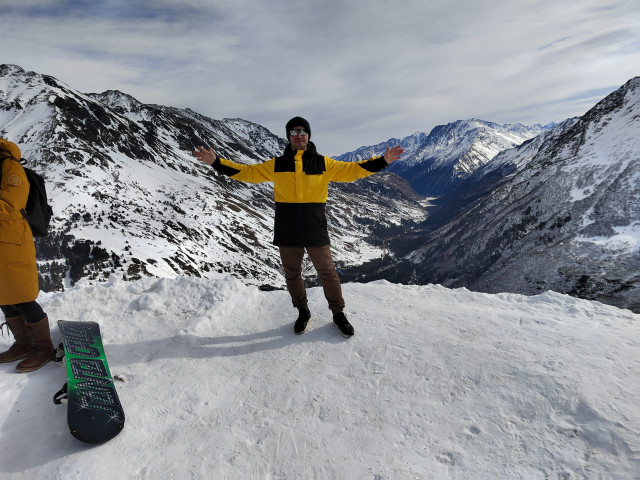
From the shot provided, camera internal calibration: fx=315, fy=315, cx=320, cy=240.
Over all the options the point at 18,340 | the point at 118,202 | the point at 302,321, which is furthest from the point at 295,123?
the point at 118,202

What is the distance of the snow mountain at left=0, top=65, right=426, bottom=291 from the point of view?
257 feet

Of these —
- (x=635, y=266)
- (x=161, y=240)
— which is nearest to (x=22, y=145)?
(x=161, y=240)

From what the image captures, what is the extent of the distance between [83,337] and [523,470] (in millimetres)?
6663

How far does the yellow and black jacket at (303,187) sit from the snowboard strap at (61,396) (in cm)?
368

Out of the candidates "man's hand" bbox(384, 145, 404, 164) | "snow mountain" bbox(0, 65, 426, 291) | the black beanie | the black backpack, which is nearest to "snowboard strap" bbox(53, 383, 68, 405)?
the black backpack

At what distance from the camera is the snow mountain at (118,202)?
78375 millimetres

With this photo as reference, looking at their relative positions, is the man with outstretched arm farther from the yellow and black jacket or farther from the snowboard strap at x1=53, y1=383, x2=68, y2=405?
the snowboard strap at x1=53, y1=383, x2=68, y2=405

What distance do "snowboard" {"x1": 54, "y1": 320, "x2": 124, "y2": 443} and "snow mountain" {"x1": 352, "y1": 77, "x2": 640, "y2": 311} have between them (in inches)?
2803

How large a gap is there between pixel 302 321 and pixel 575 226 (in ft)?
289

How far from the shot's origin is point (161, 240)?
97438mm

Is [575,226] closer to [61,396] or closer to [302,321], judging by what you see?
[302,321]

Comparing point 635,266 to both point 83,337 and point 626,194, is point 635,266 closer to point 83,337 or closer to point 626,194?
point 626,194

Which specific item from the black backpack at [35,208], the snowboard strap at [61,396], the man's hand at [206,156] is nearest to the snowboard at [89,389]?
the snowboard strap at [61,396]

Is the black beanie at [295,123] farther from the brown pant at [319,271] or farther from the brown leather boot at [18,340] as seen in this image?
the brown leather boot at [18,340]
